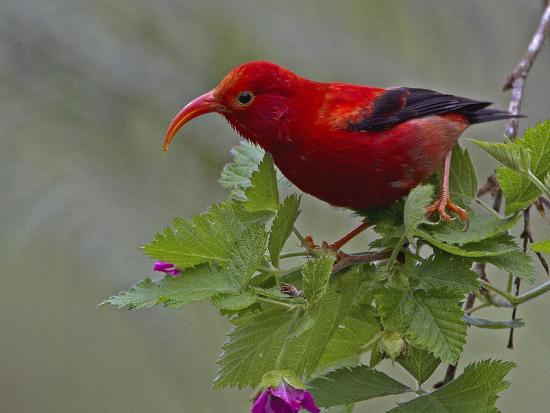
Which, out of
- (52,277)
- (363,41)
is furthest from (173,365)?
(52,277)

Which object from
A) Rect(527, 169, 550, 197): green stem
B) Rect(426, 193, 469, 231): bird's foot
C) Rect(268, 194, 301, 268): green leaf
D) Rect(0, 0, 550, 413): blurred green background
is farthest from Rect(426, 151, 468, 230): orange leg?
Rect(0, 0, 550, 413): blurred green background

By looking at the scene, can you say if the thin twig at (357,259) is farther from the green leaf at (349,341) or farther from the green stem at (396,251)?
the green leaf at (349,341)

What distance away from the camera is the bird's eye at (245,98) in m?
3.26

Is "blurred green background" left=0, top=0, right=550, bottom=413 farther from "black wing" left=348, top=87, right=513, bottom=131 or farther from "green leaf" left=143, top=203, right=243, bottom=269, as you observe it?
"green leaf" left=143, top=203, right=243, bottom=269

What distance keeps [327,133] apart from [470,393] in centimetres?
127

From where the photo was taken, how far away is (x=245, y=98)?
3270mm

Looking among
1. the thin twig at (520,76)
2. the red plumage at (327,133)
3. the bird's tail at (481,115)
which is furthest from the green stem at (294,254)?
the bird's tail at (481,115)

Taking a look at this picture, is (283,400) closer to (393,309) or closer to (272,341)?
(272,341)

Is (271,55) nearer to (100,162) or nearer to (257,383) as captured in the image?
(100,162)

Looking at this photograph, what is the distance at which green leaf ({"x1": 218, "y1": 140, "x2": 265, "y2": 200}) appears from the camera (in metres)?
2.99

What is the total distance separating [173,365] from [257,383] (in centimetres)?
156

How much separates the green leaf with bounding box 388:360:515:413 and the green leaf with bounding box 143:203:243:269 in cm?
65

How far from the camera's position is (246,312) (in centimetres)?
250

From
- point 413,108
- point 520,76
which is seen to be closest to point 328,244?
point 413,108
